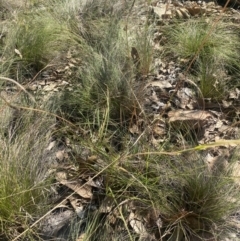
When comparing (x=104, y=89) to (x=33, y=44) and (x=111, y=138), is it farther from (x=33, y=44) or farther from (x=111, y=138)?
(x=33, y=44)

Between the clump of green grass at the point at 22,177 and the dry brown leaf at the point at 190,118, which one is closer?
the clump of green grass at the point at 22,177

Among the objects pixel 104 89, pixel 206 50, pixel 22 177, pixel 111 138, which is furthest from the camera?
pixel 206 50

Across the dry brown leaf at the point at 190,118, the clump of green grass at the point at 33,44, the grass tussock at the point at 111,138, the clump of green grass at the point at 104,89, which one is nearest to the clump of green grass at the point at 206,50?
the grass tussock at the point at 111,138

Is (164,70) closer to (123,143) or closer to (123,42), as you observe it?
(123,42)

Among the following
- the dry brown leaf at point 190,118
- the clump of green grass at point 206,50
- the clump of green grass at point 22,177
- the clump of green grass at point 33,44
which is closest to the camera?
the clump of green grass at point 22,177

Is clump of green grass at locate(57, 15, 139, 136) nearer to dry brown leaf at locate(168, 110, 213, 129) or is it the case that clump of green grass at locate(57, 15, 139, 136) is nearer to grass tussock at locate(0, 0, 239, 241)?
grass tussock at locate(0, 0, 239, 241)

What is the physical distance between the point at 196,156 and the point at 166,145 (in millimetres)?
228

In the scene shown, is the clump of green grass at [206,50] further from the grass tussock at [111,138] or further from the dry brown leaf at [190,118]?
the dry brown leaf at [190,118]

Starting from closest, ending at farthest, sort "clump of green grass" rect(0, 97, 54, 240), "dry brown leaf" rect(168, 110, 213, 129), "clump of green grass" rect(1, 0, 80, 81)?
"clump of green grass" rect(0, 97, 54, 240), "dry brown leaf" rect(168, 110, 213, 129), "clump of green grass" rect(1, 0, 80, 81)

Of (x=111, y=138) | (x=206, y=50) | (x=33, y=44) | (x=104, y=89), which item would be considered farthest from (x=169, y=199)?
(x=33, y=44)

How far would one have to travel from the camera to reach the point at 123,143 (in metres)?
2.02

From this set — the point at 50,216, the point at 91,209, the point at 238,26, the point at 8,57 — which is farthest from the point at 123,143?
the point at 238,26

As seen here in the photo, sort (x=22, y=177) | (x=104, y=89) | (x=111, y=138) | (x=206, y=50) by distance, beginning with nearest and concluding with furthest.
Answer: (x=22, y=177) → (x=111, y=138) → (x=104, y=89) → (x=206, y=50)

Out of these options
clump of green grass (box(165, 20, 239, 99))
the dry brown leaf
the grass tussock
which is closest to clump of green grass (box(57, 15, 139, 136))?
the grass tussock
